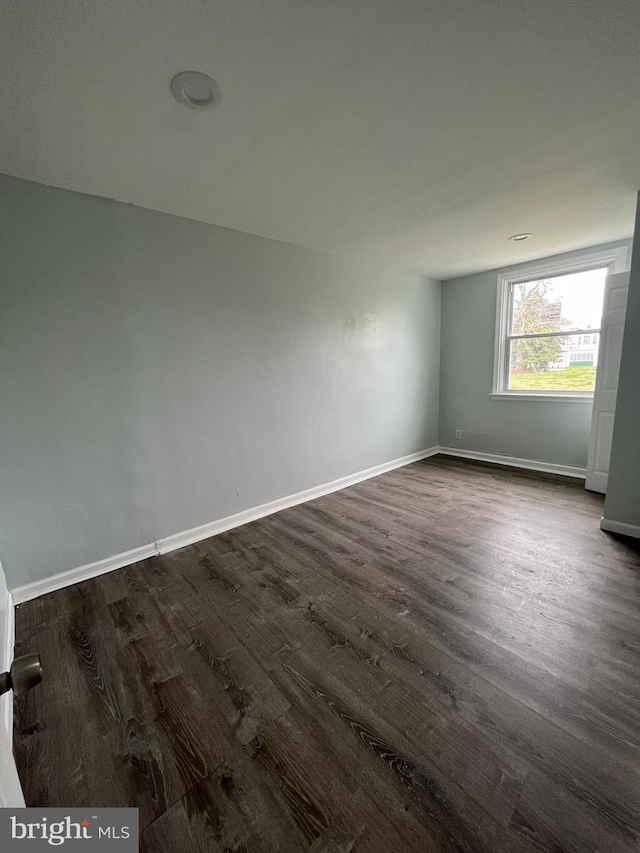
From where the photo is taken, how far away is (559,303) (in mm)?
3900

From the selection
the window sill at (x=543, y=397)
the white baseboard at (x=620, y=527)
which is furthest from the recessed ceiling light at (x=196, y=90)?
the window sill at (x=543, y=397)

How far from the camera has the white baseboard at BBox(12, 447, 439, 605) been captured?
82.0 inches

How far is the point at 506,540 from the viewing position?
259cm

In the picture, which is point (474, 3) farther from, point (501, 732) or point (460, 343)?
point (460, 343)

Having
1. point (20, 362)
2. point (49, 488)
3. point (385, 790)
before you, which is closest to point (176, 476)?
point (49, 488)

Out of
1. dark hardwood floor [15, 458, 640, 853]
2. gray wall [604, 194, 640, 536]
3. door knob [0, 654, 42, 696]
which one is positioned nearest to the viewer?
door knob [0, 654, 42, 696]

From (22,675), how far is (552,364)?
16.0ft

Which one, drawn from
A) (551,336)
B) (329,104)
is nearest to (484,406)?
(551,336)

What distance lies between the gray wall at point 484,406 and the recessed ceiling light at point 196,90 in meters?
3.90

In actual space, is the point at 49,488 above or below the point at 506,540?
above

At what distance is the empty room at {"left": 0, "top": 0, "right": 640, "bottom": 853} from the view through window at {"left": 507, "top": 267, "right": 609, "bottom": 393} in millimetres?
71

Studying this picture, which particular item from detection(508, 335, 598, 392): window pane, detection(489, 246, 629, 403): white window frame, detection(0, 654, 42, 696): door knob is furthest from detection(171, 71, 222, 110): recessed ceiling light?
detection(508, 335, 598, 392): window pane

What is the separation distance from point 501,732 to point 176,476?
7.67 feet

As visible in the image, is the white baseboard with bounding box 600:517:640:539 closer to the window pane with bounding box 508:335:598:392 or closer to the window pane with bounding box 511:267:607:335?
the window pane with bounding box 508:335:598:392
